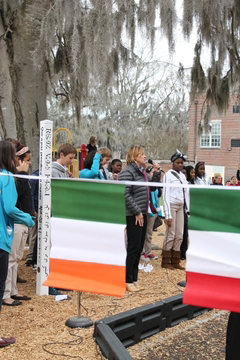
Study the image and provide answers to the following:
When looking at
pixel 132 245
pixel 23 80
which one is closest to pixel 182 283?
pixel 132 245

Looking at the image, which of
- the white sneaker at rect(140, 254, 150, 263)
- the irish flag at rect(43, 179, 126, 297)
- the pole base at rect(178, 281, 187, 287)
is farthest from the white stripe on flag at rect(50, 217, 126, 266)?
the white sneaker at rect(140, 254, 150, 263)

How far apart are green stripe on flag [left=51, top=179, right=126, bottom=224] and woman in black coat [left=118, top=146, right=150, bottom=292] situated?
1.64m

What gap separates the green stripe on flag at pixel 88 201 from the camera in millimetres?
3180

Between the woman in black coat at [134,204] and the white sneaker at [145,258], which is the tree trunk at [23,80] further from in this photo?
the woman in black coat at [134,204]

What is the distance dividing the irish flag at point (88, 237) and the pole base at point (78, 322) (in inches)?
26.3

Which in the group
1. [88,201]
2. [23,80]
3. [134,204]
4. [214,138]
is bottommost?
[134,204]

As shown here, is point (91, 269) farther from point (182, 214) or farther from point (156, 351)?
point (182, 214)

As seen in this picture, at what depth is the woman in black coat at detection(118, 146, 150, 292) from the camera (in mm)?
5062

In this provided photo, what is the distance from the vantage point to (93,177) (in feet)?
19.4

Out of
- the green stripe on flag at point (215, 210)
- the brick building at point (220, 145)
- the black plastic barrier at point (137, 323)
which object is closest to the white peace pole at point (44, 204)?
the black plastic barrier at point (137, 323)

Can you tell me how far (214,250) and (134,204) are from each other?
2299 millimetres

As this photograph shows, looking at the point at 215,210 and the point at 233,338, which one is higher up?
the point at 215,210

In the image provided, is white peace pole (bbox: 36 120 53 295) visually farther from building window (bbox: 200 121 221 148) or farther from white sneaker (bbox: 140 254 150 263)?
building window (bbox: 200 121 221 148)

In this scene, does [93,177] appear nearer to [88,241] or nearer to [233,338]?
[88,241]
